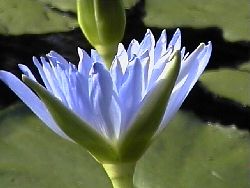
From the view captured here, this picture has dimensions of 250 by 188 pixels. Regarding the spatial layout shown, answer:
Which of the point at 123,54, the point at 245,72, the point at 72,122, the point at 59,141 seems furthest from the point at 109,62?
the point at 245,72

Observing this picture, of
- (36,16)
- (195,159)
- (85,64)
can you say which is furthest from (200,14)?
(85,64)

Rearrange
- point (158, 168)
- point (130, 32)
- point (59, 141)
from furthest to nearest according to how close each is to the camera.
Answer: point (130, 32) < point (59, 141) < point (158, 168)

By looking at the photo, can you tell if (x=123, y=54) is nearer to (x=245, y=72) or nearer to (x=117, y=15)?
(x=117, y=15)

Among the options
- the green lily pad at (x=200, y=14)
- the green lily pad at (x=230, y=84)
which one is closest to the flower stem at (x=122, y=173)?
the green lily pad at (x=230, y=84)

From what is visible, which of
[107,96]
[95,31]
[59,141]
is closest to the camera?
[107,96]

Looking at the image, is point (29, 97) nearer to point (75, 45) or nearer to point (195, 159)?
point (195, 159)

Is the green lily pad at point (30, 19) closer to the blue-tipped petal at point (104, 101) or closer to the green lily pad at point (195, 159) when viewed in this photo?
the green lily pad at point (195, 159)
